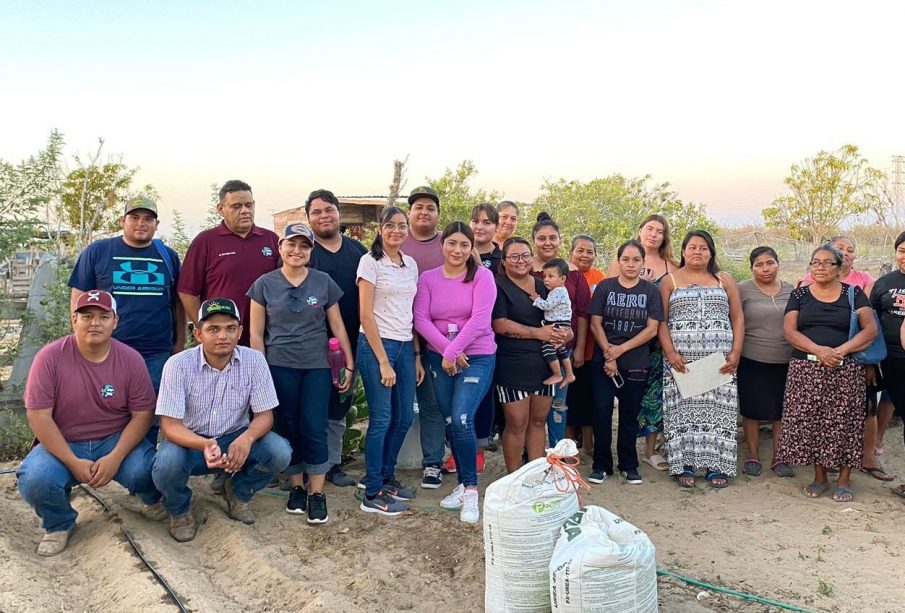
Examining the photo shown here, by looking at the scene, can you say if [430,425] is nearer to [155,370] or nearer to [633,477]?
[633,477]

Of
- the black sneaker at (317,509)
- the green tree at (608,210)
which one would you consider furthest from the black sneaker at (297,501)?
the green tree at (608,210)

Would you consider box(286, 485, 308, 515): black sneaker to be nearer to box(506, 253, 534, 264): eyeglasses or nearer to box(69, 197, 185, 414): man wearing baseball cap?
box(69, 197, 185, 414): man wearing baseball cap

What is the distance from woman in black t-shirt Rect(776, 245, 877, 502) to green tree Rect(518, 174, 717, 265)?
1175cm

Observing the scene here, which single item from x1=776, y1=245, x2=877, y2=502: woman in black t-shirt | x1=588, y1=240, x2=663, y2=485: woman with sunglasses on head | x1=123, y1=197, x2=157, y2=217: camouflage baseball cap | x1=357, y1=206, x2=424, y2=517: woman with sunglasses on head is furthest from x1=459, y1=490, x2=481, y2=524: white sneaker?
x1=123, y1=197, x2=157, y2=217: camouflage baseball cap

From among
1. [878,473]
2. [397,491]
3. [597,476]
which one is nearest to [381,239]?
[397,491]

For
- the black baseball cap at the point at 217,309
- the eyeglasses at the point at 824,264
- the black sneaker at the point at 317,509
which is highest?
the eyeglasses at the point at 824,264

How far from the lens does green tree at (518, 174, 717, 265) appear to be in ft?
57.3

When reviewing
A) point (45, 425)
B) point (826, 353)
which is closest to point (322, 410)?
point (45, 425)

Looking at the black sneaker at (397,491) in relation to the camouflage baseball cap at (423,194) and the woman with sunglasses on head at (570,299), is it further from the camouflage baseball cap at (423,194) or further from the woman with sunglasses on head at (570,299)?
the camouflage baseball cap at (423,194)

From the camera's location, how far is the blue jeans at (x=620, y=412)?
5.27 m

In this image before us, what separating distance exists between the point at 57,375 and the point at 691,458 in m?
4.30

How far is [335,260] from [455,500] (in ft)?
5.71

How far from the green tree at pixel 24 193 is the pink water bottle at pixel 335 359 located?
11.2 feet

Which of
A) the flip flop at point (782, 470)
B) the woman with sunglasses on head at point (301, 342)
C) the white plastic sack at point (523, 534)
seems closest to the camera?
the white plastic sack at point (523, 534)
